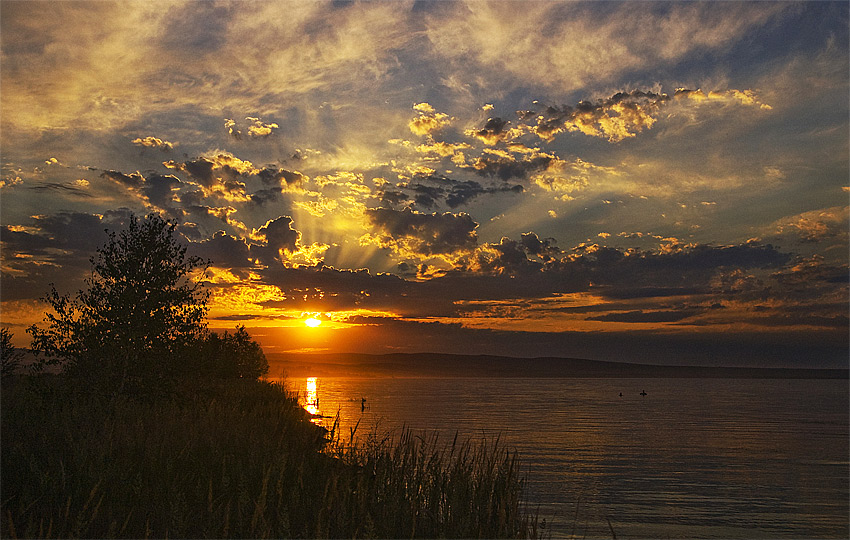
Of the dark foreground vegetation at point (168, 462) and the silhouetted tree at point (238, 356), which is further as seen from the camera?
the silhouetted tree at point (238, 356)

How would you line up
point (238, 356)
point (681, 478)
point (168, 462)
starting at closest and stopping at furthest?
point (168, 462), point (681, 478), point (238, 356)

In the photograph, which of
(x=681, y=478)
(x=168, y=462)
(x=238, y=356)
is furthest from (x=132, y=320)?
(x=238, y=356)

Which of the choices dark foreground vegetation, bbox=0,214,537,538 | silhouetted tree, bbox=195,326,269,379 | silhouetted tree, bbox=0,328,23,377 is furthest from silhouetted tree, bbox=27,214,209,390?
silhouetted tree, bbox=195,326,269,379

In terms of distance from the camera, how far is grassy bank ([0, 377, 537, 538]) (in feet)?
37.1

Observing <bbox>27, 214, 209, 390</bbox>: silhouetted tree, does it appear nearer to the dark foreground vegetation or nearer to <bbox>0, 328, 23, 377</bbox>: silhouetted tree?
the dark foreground vegetation

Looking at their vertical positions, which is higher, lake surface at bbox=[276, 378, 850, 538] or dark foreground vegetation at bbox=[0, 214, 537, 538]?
dark foreground vegetation at bbox=[0, 214, 537, 538]

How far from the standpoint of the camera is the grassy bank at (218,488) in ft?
37.1

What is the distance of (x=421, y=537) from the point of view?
12.2m

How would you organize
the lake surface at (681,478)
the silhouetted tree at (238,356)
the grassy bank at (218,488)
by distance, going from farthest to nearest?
the silhouetted tree at (238,356)
the lake surface at (681,478)
the grassy bank at (218,488)

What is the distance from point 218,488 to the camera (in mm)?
13023

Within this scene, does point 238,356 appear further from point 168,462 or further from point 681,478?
point 168,462

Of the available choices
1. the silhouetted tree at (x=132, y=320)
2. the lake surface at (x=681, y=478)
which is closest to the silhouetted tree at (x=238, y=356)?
the lake surface at (x=681, y=478)

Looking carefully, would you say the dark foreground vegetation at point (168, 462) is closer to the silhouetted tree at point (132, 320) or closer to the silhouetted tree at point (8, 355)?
the silhouetted tree at point (132, 320)

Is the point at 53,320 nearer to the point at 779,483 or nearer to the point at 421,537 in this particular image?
the point at 421,537
